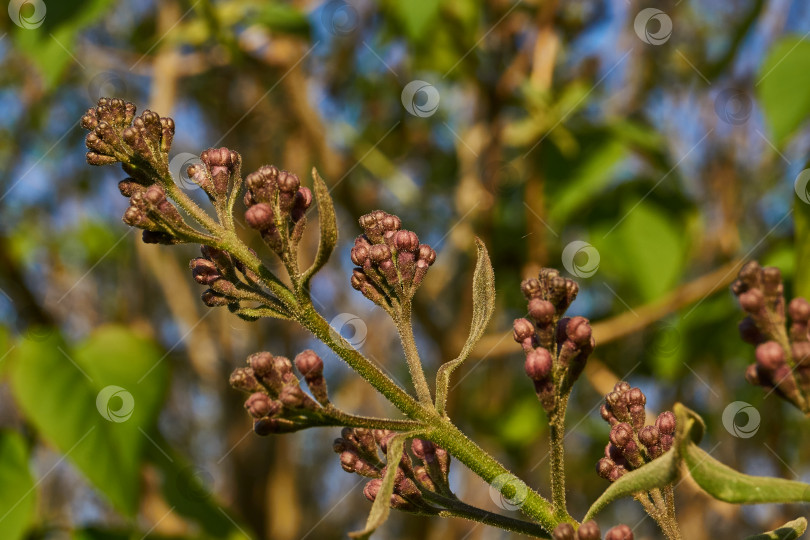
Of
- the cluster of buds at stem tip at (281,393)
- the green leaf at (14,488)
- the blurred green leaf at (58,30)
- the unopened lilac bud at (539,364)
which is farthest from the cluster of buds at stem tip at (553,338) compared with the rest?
the blurred green leaf at (58,30)

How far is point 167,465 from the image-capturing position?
1.96m

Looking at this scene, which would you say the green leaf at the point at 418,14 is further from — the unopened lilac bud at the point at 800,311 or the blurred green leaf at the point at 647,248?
the unopened lilac bud at the point at 800,311

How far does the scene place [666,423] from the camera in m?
0.86

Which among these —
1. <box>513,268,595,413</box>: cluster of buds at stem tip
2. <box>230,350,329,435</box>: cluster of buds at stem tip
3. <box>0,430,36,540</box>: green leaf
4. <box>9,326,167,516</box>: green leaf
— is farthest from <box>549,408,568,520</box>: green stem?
<box>0,430,36,540</box>: green leaf

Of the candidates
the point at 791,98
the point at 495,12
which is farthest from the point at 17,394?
the point at 495,12

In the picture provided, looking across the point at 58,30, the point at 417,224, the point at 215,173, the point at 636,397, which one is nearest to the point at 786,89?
the point at 636,397

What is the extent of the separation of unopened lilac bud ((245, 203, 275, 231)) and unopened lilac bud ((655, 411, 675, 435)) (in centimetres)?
45

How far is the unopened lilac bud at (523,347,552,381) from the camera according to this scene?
31.5 inches

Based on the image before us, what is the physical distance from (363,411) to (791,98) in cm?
317

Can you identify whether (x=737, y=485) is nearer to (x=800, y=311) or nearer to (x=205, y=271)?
(x=800, y=311)

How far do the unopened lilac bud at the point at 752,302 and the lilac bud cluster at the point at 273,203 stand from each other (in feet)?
1.45

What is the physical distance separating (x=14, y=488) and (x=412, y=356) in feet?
4.03

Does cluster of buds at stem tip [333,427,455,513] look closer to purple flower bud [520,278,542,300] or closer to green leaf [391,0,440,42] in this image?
purple flower bud [520,278,542,300]

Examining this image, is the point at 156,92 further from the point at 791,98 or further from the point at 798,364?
the point at 798,364
